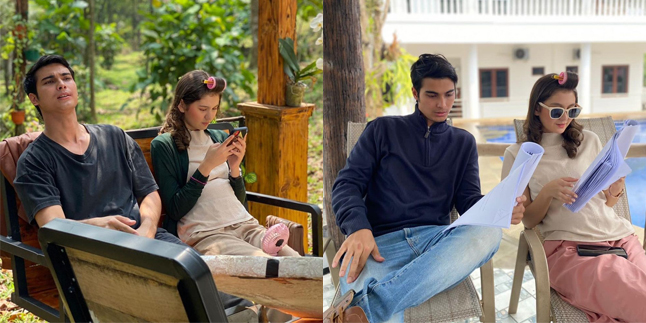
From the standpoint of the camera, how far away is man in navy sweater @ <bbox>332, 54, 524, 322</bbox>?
1.52 meters

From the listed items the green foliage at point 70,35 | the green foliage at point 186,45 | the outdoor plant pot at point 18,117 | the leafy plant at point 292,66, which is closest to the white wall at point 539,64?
the green foliage at point 186,45

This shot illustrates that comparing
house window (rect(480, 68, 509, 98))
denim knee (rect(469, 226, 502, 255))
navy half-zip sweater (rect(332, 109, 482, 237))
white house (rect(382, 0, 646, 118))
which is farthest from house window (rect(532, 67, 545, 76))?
denim knee (rect(469, 226, 502, 255))

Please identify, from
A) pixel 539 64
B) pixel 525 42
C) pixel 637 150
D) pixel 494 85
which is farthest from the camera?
pixel 494 85

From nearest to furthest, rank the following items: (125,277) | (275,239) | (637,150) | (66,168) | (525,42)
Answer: (125,277)
(66,168)
(275,239)
(637,150)
(525,42)

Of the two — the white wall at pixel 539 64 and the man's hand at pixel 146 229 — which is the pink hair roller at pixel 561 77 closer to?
the white wall at pixel 539 64

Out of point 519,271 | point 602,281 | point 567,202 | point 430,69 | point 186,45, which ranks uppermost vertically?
point 186,45

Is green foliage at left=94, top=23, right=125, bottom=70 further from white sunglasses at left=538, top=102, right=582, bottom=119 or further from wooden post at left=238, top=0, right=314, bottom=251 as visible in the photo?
white sunglasses at left=538, top=102, right=582, bottom=119

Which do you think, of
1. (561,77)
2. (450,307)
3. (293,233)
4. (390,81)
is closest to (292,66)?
(390,81)

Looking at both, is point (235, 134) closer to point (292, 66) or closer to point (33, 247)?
point (292, 66)

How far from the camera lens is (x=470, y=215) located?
145cm

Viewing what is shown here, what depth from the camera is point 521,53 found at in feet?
19.9

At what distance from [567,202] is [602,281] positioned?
0.29 meters

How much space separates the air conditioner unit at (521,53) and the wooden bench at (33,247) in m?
5.05

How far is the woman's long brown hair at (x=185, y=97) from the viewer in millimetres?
1381
